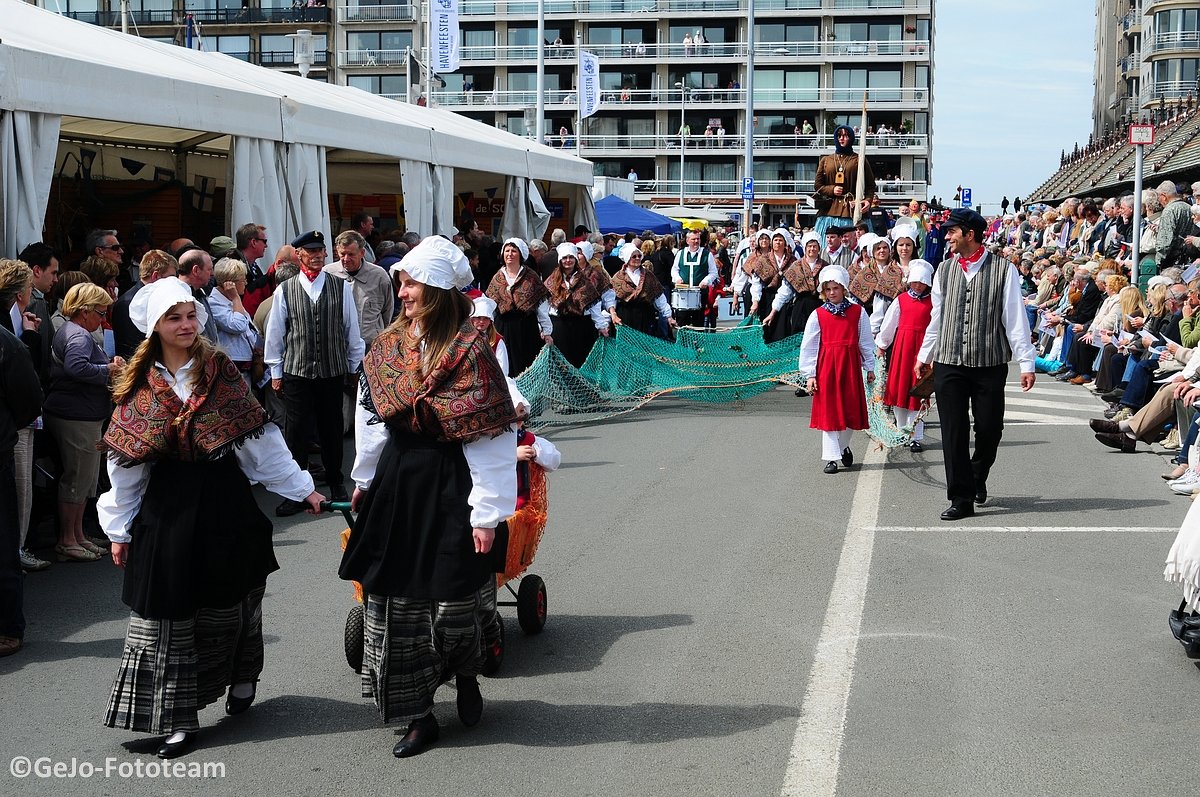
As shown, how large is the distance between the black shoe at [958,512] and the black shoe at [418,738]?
505 centimetres

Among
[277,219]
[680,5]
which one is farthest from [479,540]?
[680,5]

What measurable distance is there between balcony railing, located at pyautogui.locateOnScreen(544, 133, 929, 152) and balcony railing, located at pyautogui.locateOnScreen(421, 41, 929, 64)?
4794 mm

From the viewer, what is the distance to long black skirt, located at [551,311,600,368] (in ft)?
52.6

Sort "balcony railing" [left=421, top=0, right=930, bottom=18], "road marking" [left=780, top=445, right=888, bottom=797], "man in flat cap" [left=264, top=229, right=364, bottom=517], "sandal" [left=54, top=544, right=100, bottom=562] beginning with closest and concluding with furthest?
"road marking" [left=780, top=445, right=888, bottom=797], "sandal" [left=54, top=544, right=100, bottom=562], "man in flat cap" [left=264, top=229, right=364, bottom=517], "balcony railing" [left=421, top=0, right=930, bottom=18]

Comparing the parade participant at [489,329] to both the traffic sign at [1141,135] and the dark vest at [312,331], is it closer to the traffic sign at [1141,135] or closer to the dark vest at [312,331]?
the dark vest at [312,331]

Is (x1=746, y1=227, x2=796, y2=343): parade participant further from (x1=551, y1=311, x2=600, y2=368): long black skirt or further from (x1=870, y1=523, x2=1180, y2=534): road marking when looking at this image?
(x1=870, y1=523, x2=1180, y2=534): road marking

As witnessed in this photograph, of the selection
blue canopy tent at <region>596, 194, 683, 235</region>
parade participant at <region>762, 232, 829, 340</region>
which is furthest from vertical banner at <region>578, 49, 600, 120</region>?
parade participant at <region>762, 232, 829, 340</region>

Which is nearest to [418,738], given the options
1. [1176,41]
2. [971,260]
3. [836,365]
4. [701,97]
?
[971,260]

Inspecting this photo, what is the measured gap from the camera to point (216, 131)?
1217 centimetres

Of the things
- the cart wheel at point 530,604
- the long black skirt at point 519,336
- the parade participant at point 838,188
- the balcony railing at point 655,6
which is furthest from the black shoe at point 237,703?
the balcony railing at point 655,6

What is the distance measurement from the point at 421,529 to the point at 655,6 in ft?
277

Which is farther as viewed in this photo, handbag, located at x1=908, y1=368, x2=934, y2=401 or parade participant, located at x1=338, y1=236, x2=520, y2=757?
handbag, located at x1=908, y1=368, x2=934, y2=401

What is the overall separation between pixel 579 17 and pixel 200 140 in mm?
72674

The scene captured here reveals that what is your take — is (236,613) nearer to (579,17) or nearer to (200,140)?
(200,140)
